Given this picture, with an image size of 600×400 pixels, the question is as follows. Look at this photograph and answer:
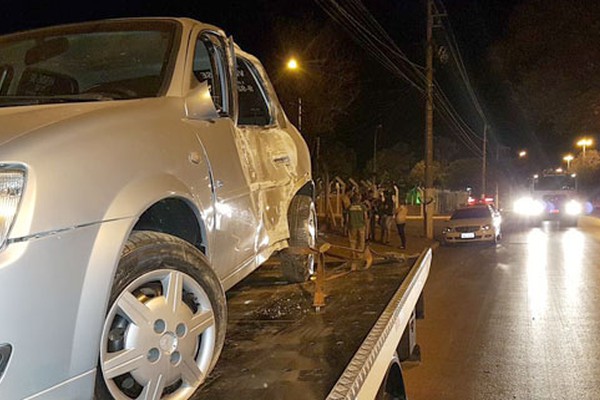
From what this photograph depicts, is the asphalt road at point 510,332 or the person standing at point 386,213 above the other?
the person standing at point 386,213

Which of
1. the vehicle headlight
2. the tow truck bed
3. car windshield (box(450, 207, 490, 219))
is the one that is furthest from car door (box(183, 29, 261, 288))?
the vehicle headlight

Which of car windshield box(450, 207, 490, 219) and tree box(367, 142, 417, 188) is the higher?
tree box(367, 142, 417, 188)

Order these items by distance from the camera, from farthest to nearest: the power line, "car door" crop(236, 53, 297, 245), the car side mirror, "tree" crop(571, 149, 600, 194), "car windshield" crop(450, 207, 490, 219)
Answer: "tree" crop(571, 149, 600, 194), "car windshield" crop(450, 207, 490, 219), the power line, "car door" crop(236, 53, 297, 245), the car side mirror

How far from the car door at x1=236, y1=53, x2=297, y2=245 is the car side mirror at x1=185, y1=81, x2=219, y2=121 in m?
0.59

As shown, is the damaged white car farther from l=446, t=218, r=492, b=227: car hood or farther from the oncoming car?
l=446, t=218, r=492, b=227: car hood

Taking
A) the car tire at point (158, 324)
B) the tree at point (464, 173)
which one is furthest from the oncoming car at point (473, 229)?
the tree at point (464, 173)

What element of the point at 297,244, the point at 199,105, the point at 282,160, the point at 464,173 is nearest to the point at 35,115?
the point at 199,105

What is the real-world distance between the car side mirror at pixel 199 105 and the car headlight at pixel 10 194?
1187 millimetres

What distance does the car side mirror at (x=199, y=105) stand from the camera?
10.1 feet

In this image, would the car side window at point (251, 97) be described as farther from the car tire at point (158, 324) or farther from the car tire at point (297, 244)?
the car tire at point (158, 324)

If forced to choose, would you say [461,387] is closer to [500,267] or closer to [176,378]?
[176,378]

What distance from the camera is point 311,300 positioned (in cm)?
434

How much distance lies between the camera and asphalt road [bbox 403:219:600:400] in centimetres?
635

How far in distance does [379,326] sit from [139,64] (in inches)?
73.7
